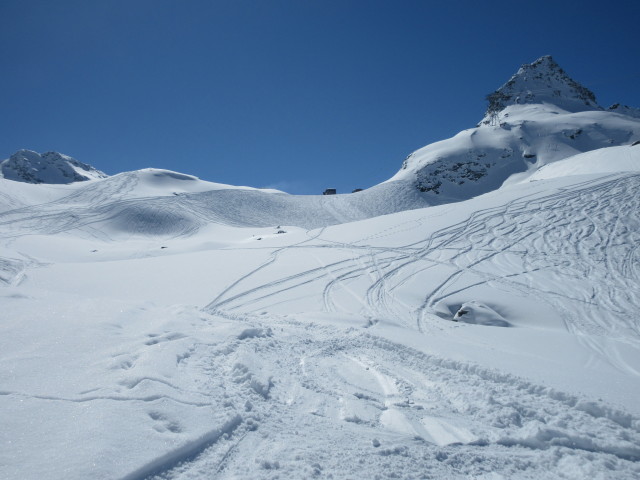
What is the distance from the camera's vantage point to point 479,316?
9.61 metres

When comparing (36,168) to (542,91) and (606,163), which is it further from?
(542,91)

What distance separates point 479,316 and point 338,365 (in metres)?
5.45

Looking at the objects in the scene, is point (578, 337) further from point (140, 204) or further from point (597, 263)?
point (140, 204)

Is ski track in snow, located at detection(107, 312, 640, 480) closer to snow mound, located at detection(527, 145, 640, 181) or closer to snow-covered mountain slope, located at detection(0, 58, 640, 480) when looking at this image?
snow-covered mountain slope, located at detection(0, 58, 640, 480)

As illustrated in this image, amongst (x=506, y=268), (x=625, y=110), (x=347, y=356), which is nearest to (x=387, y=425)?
(x=347, y=356)

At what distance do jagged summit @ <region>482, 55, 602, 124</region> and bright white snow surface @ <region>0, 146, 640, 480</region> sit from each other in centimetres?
10128

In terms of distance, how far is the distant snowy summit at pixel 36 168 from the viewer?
152875 millimetres

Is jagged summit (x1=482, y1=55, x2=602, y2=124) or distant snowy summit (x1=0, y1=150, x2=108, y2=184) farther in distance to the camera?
distant snowy summit (x1=0, y1=150, x2=108, y2=184)

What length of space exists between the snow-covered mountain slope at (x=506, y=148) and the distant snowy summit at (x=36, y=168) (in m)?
158

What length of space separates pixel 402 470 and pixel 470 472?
2.15 ft

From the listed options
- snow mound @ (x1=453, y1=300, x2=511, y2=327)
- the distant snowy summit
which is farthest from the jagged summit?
the distant snowy summit

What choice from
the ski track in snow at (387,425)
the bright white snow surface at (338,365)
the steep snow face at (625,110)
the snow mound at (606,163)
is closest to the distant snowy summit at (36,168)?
the bright white snow surface at (338,365)

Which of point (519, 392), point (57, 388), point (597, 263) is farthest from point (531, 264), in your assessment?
point (57, 388)

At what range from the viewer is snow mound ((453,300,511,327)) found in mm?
9445
